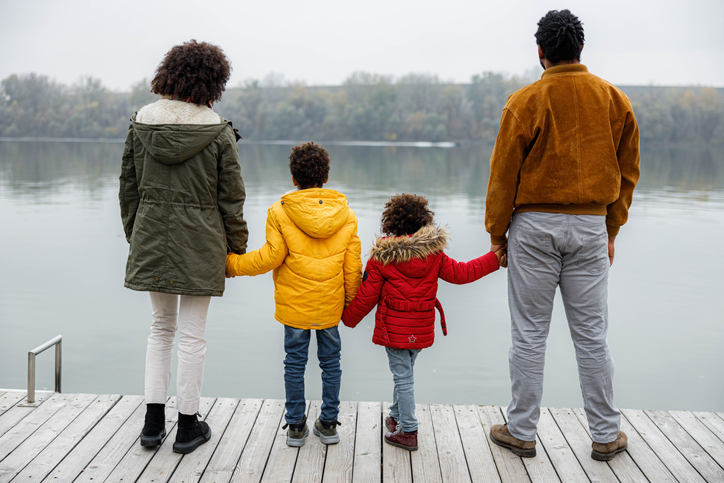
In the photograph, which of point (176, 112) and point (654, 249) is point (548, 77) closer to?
point (176, 112)

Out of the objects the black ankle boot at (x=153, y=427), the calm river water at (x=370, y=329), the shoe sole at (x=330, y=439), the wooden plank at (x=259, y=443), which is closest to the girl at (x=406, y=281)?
the shoe sole at (x=330, y=439)

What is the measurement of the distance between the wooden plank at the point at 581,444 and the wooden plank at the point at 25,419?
2.12 meters

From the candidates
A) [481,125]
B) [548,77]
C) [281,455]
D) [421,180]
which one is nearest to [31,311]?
[281,455]

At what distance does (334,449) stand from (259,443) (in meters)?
0.29

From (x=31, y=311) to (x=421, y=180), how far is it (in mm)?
16732

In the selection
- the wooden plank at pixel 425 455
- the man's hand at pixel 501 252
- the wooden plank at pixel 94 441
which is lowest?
the wooden plank at pixel 94 441

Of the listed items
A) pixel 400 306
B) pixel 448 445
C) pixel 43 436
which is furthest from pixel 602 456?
pixel 43 436

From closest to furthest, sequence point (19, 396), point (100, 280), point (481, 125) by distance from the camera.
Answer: point (19, 396) < point (100, 280) < point (481, 125)

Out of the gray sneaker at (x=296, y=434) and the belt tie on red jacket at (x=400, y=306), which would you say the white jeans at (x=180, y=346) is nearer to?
the gray sneaker at (x=296, y=434)

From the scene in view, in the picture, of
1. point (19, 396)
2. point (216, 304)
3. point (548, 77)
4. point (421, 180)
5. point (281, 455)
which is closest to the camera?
point (548, 77)

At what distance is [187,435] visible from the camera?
93.7 inches

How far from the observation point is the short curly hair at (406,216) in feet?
7.74

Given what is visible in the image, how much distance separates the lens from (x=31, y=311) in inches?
236

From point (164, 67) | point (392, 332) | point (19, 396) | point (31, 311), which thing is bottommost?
point (31, 311)
